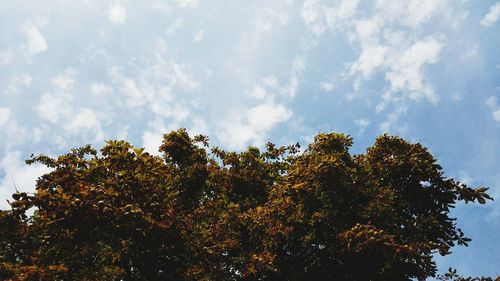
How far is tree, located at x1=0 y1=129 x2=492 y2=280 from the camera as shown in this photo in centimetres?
884

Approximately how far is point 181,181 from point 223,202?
3322 mm

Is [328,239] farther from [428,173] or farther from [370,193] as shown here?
[428,173]

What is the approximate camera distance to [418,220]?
14.2 metres

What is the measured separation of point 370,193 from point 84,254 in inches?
344

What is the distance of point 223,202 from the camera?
16906 mm

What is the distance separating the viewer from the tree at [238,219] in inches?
348

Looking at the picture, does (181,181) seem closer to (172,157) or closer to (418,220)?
(172,157)

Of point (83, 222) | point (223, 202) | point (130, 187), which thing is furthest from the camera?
point (223, 202)

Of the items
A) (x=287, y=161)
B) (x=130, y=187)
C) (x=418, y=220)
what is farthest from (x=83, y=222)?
(x=287, y=161)

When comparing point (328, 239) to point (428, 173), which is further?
point (428, 173)

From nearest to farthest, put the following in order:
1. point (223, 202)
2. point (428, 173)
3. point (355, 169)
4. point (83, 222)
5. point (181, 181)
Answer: point (83, 222), point (355, 169), point (428, 173), point (223, 202), point (181, 181)

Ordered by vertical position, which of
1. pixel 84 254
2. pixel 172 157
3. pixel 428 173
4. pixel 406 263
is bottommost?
pixel 84 254

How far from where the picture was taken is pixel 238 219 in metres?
14.5

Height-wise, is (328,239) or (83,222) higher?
(328,239)
